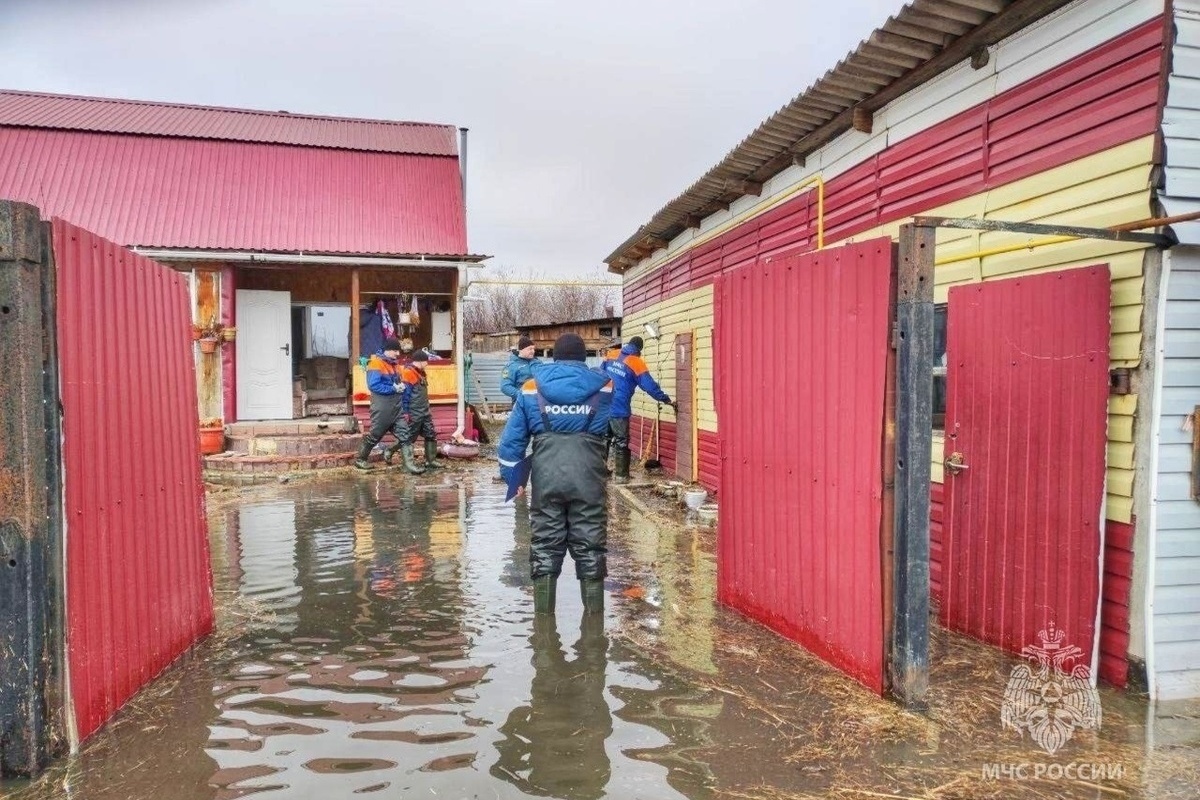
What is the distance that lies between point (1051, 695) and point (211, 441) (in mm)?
12247

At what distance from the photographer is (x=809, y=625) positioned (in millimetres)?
4426

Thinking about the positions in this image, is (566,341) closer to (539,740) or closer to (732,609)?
(732,609)

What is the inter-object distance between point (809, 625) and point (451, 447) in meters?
10.1

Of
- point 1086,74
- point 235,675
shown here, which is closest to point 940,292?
point 1086,74

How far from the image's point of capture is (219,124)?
1761cm

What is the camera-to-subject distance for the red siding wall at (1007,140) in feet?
13.1

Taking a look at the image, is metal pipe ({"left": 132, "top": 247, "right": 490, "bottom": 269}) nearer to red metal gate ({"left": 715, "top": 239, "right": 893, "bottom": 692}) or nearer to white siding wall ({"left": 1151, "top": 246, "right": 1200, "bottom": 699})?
red metal gate ({"left": 715, "top": 239, "right": 893, "bottom": 692})

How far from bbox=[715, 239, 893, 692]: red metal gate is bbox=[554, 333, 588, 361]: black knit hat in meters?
0.98

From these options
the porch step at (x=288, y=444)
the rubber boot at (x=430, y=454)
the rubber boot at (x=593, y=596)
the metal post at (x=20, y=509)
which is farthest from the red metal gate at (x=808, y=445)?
the porch step at (x=288, y=444)

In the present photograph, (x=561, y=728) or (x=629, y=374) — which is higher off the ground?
(x=629, y=374)

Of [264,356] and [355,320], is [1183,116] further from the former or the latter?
[264,356]

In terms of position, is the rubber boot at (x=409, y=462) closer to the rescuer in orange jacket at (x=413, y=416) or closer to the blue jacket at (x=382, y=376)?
the rescuer in orange jacket at (x=413, y=416)

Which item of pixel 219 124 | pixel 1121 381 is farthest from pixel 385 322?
pixel 1121 381

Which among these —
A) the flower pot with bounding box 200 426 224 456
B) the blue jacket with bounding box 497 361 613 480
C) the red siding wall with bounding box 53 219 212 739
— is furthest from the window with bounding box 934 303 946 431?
the flower pot with bounding box 200 426 224 456
